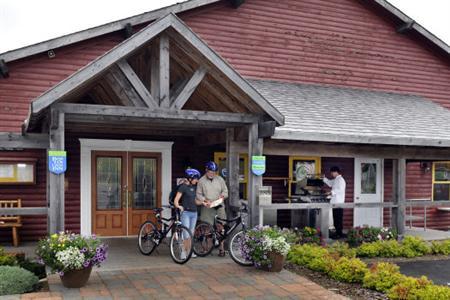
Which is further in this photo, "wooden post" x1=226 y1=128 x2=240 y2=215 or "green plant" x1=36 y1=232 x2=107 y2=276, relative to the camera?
"wooden post" x1=226 y1=128 x2=240 y2=215

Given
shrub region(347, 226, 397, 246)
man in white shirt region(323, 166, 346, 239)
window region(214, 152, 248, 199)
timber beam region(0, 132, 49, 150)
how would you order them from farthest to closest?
window region(214, 152, 248, 199), man in white shirt region(323, 166, 346, 239), shrub region(347, 226, 397, 246), timber beam region(0, 132, 49, 150)

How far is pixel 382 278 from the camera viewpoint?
21.6 feet

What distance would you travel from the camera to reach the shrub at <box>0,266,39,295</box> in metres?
6.09

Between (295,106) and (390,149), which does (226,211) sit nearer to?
(295,106)

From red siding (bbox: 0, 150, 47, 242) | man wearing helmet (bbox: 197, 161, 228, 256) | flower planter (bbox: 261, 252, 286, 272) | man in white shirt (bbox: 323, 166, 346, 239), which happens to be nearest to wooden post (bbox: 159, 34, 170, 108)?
man wearing helmet (bbox: 197, 161, 228, 256)

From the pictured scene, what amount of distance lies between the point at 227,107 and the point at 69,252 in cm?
397

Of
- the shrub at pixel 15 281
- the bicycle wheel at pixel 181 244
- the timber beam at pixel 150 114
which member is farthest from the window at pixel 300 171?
the shrub at pixel 15 281

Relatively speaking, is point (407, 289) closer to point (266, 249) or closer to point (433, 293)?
point (433, 293)

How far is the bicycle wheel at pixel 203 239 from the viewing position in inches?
333

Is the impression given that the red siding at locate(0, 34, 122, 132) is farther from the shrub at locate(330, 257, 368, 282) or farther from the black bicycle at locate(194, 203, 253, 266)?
the shrub at locate(330, 257, 368, 282)

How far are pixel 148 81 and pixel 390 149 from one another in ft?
18.2

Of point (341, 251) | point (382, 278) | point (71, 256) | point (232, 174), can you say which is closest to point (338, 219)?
point (341, 251)

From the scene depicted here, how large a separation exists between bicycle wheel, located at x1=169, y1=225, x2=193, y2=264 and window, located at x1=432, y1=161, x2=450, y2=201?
9780mm

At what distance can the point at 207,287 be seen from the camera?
21.2ft
